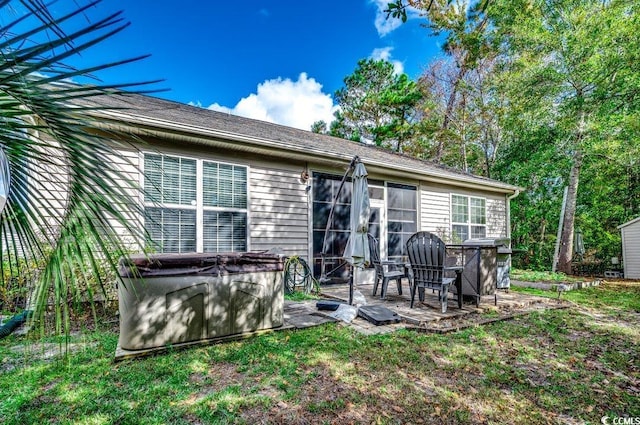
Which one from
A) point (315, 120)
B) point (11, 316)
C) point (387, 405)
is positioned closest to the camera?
point (387, 405)

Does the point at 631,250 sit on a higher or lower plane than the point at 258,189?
lower

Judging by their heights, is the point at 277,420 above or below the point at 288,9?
below

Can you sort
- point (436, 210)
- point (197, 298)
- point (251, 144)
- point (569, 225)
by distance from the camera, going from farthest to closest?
point (569, 225), point (436, 210), point (251, 144), point (197, 298)

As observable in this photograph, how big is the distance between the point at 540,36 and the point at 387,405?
12.0 metres

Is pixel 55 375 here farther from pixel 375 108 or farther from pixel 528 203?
pixel 375 108

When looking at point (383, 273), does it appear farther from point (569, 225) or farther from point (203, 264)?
point (569, 225)

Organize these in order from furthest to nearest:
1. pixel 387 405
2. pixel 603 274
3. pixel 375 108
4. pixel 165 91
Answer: pixel 375 108 < pixel 603 274 < pixel 387 405 < pixel 165 91

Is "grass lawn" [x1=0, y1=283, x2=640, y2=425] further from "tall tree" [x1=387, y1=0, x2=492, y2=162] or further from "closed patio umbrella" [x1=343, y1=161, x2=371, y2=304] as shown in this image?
"tall tree" [x1=387, y1=0, x2=492, y2=162]

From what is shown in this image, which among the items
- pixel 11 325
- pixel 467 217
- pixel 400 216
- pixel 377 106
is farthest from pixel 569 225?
pixel 11 325

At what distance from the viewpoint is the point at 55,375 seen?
8.59 ft

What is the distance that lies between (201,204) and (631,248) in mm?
13137

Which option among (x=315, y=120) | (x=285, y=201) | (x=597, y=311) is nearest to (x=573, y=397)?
(x=597, y=311)

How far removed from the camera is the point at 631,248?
398 inches

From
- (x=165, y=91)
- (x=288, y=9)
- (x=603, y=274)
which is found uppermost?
(x=288, y=9)
